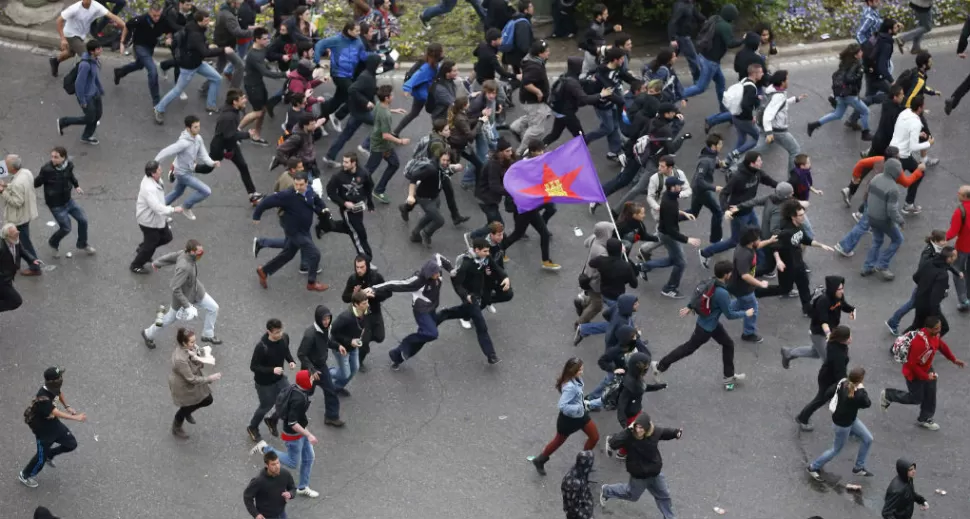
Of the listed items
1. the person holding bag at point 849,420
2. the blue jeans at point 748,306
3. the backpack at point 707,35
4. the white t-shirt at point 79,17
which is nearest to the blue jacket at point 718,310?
the blue jeans at point 748,306

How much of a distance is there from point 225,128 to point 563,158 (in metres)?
4.04

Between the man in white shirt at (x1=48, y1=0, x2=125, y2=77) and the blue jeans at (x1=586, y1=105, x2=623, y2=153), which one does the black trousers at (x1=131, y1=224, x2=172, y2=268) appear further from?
the blue jeans at (x1=586, y1=105, x2=623, y2=153)

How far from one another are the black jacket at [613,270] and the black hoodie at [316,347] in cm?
298

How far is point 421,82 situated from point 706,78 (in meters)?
3.96

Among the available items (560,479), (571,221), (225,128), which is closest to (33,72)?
(225,128)

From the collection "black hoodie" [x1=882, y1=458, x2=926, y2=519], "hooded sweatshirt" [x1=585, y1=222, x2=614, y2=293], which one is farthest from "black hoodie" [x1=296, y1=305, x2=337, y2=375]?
"black hoodie" [x1=882, y1=458, x2=926, y2=519]

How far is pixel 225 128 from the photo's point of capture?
17.0 m

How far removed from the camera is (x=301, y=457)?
13047 millimetres

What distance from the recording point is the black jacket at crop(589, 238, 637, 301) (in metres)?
14.9

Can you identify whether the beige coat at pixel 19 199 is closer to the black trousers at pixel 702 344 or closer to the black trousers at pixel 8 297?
the black trousers at pixel 8 297

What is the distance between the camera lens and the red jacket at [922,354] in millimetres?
13766

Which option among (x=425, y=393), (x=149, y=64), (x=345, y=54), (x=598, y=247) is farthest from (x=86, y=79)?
(x=598, y=247)

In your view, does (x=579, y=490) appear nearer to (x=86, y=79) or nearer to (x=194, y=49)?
(x=86, y=79)

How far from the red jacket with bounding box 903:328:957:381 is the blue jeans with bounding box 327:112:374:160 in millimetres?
7305
